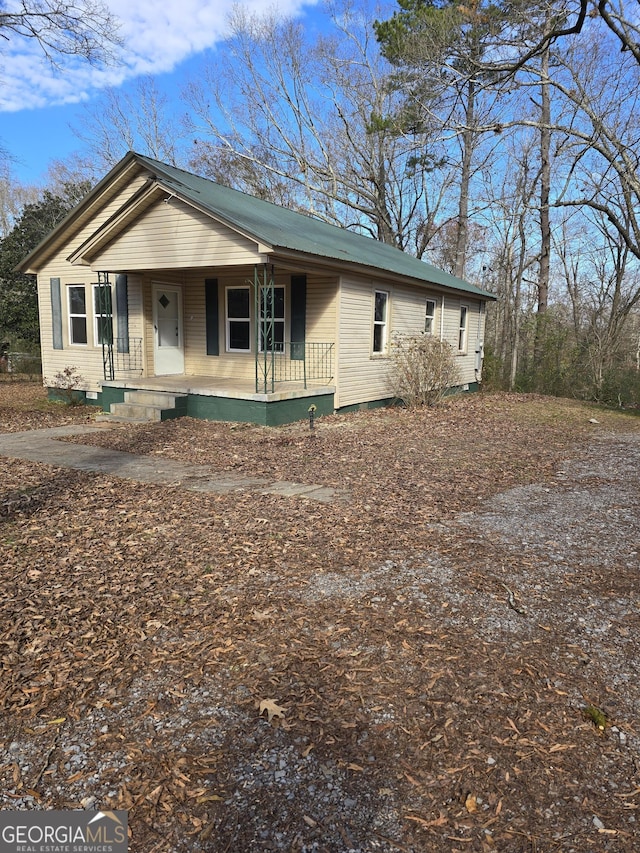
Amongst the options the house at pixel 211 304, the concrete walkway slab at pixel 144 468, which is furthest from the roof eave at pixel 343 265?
the concrete walkway slab at pixel 144 468

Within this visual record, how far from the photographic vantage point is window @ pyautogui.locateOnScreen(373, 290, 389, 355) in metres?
12.2

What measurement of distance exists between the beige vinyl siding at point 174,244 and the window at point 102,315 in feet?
2.92

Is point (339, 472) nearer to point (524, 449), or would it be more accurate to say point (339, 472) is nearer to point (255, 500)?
point (255, 500)

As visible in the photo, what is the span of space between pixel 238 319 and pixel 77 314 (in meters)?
4.28

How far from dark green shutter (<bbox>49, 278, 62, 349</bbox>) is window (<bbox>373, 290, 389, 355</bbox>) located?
765 centimetres

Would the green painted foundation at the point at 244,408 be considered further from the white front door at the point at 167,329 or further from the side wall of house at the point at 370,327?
the white front door at the point at 167,329

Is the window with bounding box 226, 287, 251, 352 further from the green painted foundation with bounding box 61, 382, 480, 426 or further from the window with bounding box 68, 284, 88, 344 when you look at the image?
the window with bounding box 68, 284, 88, 344

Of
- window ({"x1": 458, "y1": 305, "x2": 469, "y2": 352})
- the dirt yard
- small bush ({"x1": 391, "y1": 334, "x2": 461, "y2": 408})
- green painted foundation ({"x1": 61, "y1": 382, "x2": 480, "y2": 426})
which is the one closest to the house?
green painted foundation ({"x1": 61, "y1": 382, "x2": 480, "y2": 426})

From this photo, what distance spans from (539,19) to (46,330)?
12612 mm

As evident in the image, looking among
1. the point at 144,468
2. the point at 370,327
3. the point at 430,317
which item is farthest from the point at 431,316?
the point at 144,468

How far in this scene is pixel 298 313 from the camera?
11109 millimetres

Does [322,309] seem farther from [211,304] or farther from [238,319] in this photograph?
[211,304]

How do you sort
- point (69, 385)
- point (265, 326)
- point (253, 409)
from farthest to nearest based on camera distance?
1. point (69, 385)
2. point (253, 409)
3. point (265, 326)

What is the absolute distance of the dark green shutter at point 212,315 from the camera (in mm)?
12047
